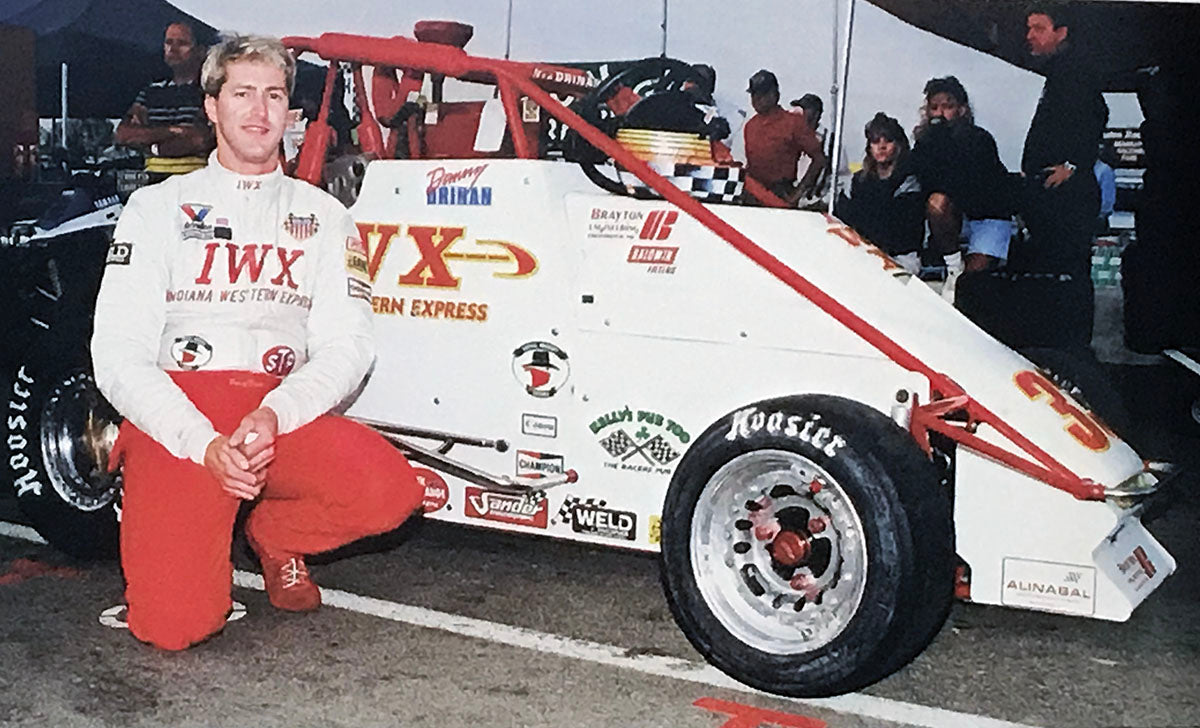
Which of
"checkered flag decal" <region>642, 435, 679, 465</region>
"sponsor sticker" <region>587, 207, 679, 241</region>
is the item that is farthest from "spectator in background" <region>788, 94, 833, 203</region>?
"checkered flag decal" <region>642, 435, 679, 465</region>

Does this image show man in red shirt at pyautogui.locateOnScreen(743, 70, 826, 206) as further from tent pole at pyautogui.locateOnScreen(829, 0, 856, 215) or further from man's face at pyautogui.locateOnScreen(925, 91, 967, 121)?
man's face at pyautogui.locateOnScreen(925, 91, 967, 121)

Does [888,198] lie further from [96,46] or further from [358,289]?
[96,46]

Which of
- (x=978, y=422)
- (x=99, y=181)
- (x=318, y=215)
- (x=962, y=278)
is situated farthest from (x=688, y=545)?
(x=99, y=181)

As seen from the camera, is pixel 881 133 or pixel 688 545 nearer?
pixel 688 545

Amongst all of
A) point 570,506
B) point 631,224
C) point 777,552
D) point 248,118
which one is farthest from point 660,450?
point 248,118

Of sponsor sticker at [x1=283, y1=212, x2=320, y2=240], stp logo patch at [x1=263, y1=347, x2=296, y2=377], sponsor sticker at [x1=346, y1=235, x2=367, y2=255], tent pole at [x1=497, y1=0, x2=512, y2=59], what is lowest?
stp logo patch at [x1=263, y1=347, x2=296, y2=377]

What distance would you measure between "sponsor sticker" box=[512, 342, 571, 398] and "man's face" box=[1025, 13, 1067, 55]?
4.50ft

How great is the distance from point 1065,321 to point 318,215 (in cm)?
191

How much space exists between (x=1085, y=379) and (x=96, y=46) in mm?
2874

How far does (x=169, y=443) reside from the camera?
305cm

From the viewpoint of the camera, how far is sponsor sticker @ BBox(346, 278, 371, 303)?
3.35 meters

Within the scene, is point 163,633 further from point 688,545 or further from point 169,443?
point 688,545

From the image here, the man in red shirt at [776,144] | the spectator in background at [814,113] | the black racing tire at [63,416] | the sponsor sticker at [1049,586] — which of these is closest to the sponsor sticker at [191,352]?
the black racing tire at [63,416]

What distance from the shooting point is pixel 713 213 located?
319cm
